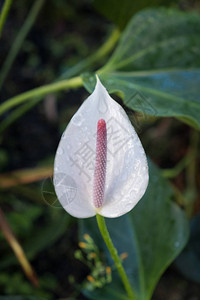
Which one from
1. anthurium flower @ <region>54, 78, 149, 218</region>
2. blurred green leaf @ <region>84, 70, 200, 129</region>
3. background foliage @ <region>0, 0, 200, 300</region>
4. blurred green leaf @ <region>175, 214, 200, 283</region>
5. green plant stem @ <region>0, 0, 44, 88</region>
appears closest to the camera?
anthurium flower @ <region>54, 78, 149, 218</region>

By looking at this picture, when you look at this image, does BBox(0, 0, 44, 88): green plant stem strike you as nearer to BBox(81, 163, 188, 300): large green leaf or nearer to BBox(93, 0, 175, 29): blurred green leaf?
BBox(93, 0, 175, 29): blurred green leaf

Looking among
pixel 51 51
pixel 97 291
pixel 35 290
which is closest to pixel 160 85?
pixel 97 291

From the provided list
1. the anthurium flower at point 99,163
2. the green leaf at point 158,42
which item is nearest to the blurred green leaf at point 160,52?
the green leaf at point 158,42

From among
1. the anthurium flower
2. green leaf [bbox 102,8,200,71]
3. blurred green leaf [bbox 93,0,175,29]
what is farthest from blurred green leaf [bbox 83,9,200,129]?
the anthurium flower

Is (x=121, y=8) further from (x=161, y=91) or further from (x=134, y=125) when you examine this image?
(x=134, y=125)

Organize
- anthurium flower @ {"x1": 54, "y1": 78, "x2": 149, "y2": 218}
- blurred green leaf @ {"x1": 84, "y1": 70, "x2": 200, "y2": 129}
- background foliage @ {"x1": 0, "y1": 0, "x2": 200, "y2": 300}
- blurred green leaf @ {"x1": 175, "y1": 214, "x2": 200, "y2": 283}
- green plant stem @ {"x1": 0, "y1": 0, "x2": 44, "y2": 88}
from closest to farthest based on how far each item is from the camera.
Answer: anthurium flower @ {"x1": 54, "y1": 78, "x2": 149, "y2": 218} < blurred green leaf @ {"x1": 84, "y1": 70, "x2": 200, "y2": 129} < background foliage @ {"x1": 0, "y1": 0, "x2": 200, "y2": 300} < blurred green leaf @ {"x1": 175, "y1": 214, "x2": 200, "y2": 283} < green plant stem @ {"x1": 0, "y1": 0, "x2": 44, "y2": 88}

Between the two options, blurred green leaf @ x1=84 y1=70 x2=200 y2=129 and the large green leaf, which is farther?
the large green leaf

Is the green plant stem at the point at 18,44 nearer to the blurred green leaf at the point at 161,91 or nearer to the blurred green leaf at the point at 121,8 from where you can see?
the blurred green leaf at the point at 121,8

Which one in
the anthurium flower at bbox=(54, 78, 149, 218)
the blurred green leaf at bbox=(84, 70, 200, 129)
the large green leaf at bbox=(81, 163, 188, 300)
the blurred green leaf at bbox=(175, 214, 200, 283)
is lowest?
the blurred green leaf at bbox=(175, 214, 200, 283)
